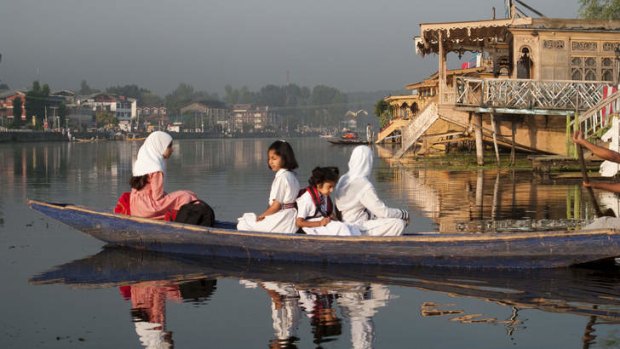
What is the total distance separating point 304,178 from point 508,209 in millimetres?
11635

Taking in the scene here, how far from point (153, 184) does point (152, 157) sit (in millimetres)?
369

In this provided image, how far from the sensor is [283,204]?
442 inches

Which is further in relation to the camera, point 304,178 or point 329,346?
point 304,178

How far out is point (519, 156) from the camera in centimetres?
3328

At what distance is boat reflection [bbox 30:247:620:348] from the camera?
7.96 metres

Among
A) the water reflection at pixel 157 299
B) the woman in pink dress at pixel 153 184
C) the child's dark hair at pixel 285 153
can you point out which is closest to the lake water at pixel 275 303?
the water reflection at pixel 157 299

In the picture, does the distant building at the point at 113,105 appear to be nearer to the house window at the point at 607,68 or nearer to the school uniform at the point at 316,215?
the house window at the point at 607,68

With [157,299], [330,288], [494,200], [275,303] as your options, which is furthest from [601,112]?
[157,299]

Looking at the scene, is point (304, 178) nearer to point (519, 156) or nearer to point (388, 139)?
point (519, 156)

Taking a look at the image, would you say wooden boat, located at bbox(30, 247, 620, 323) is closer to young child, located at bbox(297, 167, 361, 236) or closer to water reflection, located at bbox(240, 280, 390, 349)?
water reflection, located at bbox(240, 280, 390, 349)

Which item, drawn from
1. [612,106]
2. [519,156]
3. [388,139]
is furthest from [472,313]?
[388,139]

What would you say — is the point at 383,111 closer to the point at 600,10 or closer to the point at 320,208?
the point at 600,10

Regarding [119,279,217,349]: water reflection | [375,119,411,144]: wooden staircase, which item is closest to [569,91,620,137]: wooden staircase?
[119,279,217,349]: water reflection

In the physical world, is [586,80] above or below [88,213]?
above
